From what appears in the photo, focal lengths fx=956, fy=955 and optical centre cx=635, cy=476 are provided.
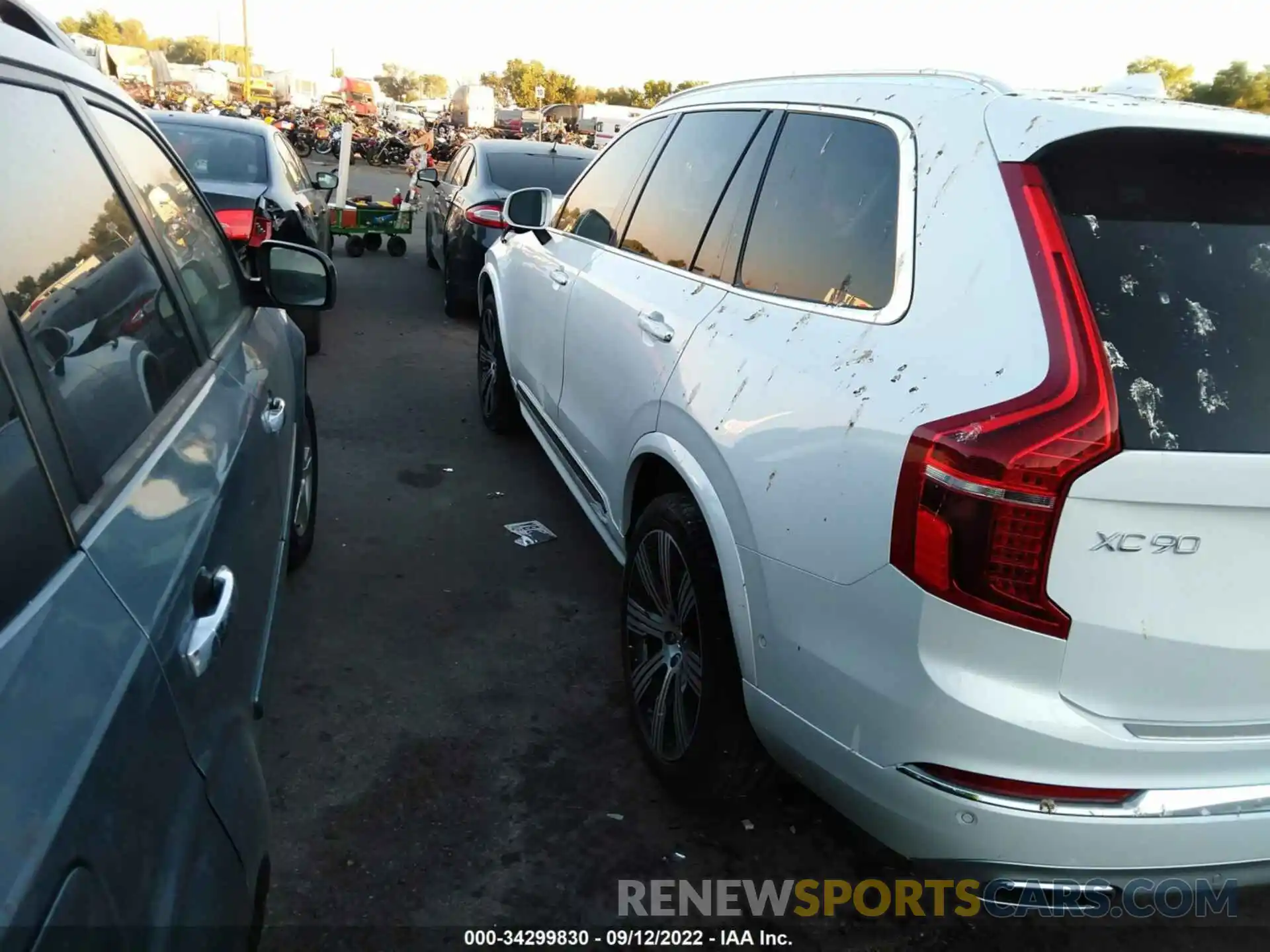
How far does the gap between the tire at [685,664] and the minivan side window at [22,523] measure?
5.24 ft

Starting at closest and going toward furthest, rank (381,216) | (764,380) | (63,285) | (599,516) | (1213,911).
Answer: (63,285), (764,380), (1213,911), (599,516), (381,216)

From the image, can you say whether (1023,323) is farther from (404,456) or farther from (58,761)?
(404,456)

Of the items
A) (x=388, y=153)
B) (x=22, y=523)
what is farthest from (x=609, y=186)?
(x=388, y=153)

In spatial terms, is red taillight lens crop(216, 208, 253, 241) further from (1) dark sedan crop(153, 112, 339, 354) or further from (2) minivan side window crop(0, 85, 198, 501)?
(2) minivan side window crop(0, 85, 198, 501)

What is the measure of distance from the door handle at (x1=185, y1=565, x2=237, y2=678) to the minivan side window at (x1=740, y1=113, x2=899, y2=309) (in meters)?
1.44

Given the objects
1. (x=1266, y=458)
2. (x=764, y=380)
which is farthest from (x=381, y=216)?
(x=1266, y=458)

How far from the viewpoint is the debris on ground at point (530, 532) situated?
4590 mm

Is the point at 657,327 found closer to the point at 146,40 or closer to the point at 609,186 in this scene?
the point at 609,186

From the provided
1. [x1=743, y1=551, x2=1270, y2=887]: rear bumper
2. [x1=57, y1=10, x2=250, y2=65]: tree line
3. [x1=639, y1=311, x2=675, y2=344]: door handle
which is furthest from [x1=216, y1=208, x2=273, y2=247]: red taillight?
[x1=57, y1=10, x2=250, y2=65]: tree line

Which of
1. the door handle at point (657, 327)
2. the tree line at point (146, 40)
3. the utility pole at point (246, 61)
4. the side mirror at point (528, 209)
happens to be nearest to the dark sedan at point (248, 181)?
the side mirror at point (528, 209)

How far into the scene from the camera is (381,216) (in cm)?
1216

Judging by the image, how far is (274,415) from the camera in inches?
112

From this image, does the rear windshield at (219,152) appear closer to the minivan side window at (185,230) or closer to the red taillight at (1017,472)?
the minivan side window at (185,230)

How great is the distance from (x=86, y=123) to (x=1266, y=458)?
241cm
